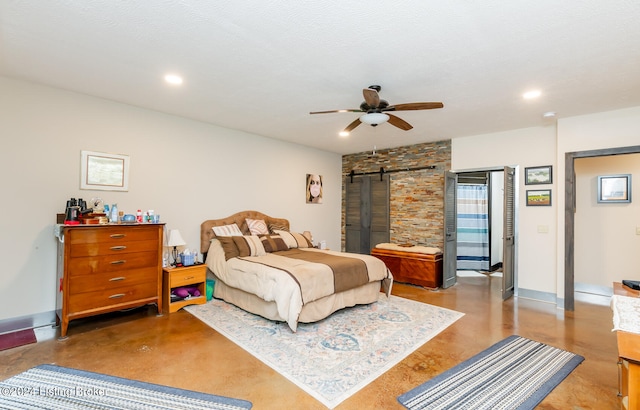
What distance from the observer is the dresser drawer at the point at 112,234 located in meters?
3.17

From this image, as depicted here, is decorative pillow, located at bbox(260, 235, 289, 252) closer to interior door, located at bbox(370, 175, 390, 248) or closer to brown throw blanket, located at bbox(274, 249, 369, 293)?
brown throw blanket, located at bbox(274, 249, 369, 293)

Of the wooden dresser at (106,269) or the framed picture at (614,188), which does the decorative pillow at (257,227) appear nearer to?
the wooden dresser at (106,269)

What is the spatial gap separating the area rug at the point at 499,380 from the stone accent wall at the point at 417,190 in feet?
9.75

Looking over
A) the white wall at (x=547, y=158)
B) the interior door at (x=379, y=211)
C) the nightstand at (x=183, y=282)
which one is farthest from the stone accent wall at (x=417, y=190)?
the nightstand at (x=183, y=282)

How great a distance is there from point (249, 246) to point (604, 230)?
5652mm

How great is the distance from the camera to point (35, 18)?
2176 millimetres

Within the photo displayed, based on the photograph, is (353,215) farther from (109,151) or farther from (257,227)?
(109,151)

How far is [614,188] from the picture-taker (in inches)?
187

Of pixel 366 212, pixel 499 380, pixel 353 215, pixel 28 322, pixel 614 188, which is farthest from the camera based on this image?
pixel 353 215

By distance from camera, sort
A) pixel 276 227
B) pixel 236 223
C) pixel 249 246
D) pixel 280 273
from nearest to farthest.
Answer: pixel 280 273 → pixel 249 246 → pixel 236 223 → pixel 276 227

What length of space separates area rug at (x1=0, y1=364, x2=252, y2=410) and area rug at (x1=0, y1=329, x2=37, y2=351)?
2.47ft

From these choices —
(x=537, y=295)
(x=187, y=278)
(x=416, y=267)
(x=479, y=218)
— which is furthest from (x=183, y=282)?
(x=479, y=218)

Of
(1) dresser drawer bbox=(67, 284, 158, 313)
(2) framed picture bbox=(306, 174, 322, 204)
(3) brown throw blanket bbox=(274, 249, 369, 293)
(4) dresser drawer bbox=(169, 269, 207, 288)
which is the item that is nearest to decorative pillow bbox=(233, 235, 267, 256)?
(3) brown throw blanket bbox=(274, 249, 369, 293)

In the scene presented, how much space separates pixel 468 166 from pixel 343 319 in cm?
365
